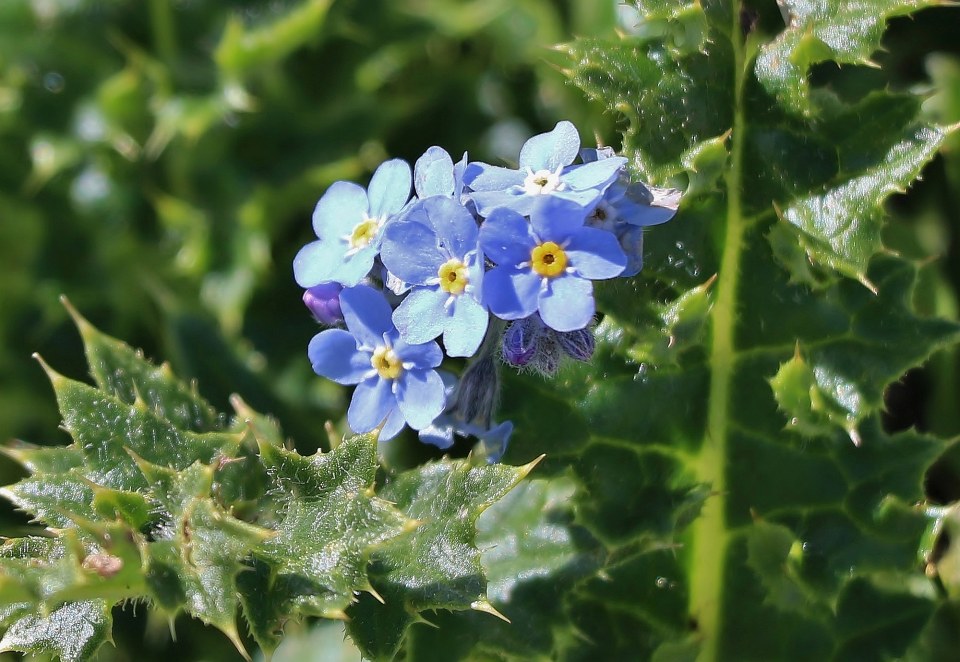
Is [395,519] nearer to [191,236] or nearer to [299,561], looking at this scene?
[299,561]

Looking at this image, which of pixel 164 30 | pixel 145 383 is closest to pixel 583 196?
pixel 145 383

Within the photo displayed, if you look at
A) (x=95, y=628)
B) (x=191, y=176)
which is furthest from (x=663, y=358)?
(x=191, y=176)

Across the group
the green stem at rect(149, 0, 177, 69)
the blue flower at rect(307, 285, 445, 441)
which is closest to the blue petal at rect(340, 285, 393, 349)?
the blue flower at rect(307, 285, 445, 441)

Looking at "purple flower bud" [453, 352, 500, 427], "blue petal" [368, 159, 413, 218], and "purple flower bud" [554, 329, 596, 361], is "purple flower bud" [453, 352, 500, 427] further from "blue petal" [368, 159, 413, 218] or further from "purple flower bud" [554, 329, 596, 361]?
"blue petal" [368, 159, 413, 218]

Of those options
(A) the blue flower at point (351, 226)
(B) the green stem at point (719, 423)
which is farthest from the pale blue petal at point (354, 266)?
(B) the green stem at point (719, 423)

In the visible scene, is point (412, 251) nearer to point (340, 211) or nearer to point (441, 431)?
point (340, 211)

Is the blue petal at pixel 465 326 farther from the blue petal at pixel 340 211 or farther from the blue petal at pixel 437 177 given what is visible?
the blue petal at pixel 340 211

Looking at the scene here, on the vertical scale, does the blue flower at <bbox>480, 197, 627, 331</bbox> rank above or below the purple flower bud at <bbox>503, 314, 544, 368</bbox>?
above
